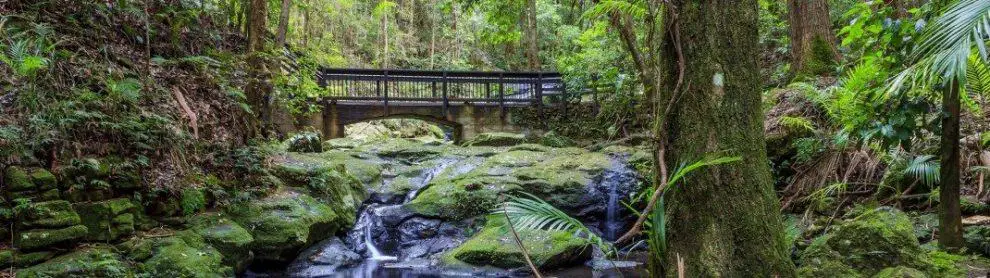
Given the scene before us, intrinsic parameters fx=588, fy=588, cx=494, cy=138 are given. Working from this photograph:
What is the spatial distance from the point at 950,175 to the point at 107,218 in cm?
602

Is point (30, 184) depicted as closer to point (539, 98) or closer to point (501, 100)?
point (501, 100)

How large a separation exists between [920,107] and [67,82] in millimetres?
6563

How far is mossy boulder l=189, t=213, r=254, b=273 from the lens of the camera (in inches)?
212

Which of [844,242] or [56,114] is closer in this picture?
[844,242]

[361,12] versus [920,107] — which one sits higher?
[361,12]

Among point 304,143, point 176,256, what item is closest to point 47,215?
point 176,256

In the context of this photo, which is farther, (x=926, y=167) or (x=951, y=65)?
(x=926, y=167)

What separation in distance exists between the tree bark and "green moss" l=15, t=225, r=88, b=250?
19.3ft

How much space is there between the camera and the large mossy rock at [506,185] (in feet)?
27.1

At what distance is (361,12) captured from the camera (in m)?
24.4

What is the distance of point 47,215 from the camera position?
14.1 feet

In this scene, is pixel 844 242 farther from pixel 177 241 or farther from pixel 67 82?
pixel 67 82

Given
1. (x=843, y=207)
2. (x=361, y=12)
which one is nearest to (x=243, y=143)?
(x=843, y=207)

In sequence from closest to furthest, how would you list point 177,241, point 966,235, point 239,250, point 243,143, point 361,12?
1. point 966,235
2. point 177,241
3. point 239,250
4. point 243,143
5. point 361,12
